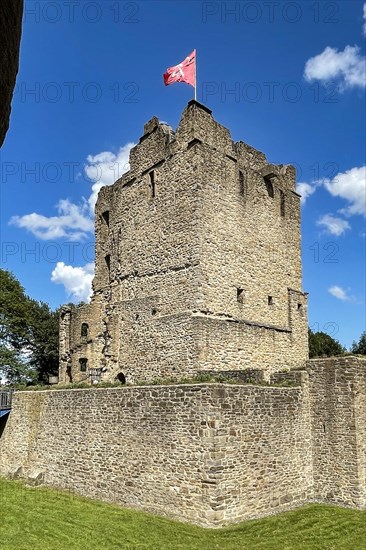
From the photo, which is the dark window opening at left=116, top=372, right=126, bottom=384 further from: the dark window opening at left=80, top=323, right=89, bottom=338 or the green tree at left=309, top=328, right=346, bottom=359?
the green tree at left=309, top=328, right=346, bottom=359

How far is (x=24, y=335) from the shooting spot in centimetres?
4088

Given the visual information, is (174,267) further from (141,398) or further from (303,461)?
(303,461)

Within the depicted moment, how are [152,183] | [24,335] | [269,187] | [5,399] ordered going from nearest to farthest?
1. [5,399]
2. [152,183]
3. [269,187]
4. [24,335]

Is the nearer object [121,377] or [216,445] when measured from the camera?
[216,445]

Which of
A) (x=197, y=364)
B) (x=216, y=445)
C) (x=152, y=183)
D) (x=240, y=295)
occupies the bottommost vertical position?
(x=216, y=445)

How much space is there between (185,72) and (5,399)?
16986 mm

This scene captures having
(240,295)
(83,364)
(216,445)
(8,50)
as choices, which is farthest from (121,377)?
(8,50)

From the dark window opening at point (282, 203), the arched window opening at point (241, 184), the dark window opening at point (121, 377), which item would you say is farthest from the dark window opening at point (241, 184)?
the dark window opening at point (121, 377)

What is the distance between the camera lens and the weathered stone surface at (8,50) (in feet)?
8.80

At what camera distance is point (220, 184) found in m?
23.7

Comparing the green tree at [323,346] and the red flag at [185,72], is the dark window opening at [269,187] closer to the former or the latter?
→ the red flag at [185,72]

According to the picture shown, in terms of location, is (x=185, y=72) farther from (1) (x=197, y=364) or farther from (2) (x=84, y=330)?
(2) (x=84, y=330)

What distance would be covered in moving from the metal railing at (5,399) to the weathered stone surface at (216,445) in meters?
3.74

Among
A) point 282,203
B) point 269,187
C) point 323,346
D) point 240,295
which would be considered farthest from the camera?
point 323,346
